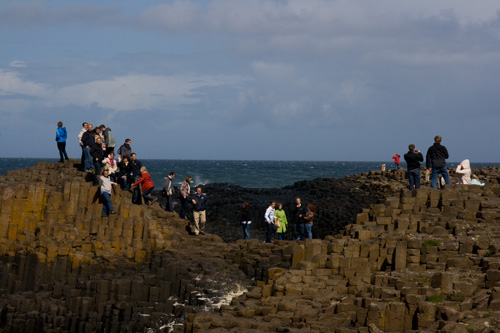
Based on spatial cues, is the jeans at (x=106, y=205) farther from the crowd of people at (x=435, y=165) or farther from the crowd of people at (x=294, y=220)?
the crowd of people at (x=435, y=165)

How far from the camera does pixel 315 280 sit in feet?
72.6

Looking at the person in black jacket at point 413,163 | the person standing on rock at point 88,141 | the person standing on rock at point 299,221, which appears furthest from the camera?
the person standing on rock at point 88,141

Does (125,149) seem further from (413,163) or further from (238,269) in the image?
(413,163)

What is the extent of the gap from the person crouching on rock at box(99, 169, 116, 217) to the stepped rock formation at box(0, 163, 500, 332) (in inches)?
11.7

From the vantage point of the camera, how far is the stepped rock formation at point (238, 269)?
1975 cm

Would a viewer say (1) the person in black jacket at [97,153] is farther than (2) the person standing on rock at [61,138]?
No

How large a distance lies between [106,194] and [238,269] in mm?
6006

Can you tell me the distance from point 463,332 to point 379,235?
713 cm

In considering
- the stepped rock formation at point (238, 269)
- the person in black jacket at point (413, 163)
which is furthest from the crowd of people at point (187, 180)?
the stepped rock formation at point (238, 269)

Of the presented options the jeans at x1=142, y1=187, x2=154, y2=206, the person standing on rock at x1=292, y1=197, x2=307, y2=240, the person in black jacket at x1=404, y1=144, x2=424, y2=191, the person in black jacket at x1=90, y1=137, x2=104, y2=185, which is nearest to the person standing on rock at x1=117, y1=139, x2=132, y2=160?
the person in black jacket at x1=90, y1=137, x2=104, y2=185

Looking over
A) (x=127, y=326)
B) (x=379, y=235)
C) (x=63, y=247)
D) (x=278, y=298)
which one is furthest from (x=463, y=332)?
(x=63, y=247)

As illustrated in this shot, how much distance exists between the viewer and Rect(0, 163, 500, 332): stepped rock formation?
1975 centimetres

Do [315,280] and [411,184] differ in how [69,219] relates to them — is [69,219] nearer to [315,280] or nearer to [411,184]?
[315,280]

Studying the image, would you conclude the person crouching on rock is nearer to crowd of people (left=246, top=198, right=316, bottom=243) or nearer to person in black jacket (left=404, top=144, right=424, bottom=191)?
crowd of people (left=246, top=198, right=316, bottom=243)
